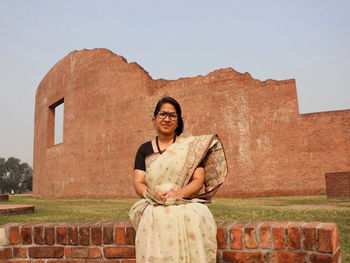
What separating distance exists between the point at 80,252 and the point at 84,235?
11 centimetres

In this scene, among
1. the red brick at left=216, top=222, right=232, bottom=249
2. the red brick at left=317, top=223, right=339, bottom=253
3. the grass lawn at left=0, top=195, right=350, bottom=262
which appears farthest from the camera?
the grass lawn at left=0, top=195, right=350, bottom=262

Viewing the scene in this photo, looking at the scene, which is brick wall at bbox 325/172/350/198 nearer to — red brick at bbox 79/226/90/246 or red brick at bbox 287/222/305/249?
red brick at bbox 287/222/305/249

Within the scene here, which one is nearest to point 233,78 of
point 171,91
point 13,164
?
point 171,91

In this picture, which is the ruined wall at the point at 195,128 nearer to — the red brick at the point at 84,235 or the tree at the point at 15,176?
the red brick at the point at 84,235

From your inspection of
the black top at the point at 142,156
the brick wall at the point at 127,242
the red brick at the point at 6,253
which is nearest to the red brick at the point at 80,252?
the brick wall at the point at 127,242

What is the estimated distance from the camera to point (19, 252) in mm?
2029

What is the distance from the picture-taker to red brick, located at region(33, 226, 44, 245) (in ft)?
6.50

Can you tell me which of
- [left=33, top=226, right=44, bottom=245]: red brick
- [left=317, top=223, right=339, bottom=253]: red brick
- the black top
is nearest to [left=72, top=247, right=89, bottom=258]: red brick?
[left=33, top=226, right=44, bottom=245]: red brick

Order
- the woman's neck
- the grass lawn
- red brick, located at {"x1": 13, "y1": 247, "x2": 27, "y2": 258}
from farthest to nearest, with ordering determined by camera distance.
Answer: the grass lawn, red brick, located at {"x1": 13, "y1": 247, "x2": 27, "y2": 258}, the woman's neck

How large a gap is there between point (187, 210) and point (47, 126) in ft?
63.6

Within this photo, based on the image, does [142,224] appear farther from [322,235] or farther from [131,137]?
[131,137]

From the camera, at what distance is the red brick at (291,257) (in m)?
1.54

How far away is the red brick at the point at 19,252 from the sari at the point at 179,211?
861 millimetres

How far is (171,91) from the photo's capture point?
13.5m
